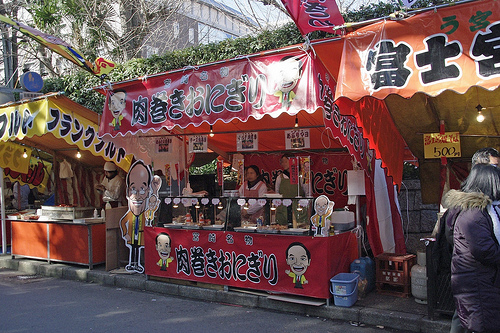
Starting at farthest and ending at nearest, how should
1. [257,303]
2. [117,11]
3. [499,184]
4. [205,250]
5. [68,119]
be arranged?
[117,11], [68,119], [205,250], [257,303], [499,184]

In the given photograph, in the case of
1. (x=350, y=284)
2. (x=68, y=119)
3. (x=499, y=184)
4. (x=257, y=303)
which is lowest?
(x=257, y=303)

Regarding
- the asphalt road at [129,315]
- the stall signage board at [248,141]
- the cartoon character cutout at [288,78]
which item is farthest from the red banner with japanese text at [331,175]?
the cartoon character cutout at [288,78]

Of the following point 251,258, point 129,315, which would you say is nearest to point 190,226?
point 251,258

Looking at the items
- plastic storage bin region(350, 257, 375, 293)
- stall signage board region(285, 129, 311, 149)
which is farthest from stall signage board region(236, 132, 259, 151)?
plastic storage bin region(350, 257, 375, 293)

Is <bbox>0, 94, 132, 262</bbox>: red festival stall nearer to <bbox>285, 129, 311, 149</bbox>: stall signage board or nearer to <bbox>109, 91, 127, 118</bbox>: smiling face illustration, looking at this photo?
<bbox>109, 91, 127, 118</bbox>: smiling face illustration

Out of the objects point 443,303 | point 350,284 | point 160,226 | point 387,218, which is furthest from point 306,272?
point 160,226

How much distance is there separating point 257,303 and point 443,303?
2.72 m

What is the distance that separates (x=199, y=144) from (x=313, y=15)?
4048mm

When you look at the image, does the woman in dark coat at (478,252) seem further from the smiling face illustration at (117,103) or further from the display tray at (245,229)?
the smiling face illustration at (117,103)

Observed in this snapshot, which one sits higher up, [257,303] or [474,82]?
[474,82]

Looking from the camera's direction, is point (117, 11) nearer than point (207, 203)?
No

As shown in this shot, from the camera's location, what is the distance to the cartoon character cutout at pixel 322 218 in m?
6.25

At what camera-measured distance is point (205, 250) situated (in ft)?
23.9

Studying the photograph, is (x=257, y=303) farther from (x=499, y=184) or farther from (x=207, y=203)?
(x=499, y=184)
